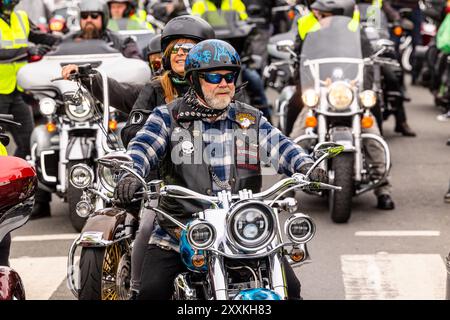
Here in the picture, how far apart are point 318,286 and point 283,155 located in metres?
2.47

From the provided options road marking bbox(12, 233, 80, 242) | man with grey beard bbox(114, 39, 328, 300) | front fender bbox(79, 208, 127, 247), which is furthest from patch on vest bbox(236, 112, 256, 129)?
road marking bbox(12, 233, 80, 242)

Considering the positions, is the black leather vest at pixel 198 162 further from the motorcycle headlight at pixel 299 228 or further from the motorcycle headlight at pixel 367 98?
the motorcycle headlight at pixel 367 98

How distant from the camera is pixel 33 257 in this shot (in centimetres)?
916

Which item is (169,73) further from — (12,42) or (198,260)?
(12,42)

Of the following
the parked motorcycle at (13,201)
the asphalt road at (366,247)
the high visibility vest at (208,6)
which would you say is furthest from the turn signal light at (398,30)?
the parked motorcycle at (13,201)

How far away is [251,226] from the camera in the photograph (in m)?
4.95

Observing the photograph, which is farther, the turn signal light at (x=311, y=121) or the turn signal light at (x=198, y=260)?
the turn signal light at (x=311, y=121)

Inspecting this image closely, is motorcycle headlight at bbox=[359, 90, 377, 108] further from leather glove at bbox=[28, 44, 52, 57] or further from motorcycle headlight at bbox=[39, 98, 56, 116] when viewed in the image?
leather glove at bbox=[28, 44, 52, 57]

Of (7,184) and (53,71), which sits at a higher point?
(7,184)

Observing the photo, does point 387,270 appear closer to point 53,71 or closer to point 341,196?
point 341,196

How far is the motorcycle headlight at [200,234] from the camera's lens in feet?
16.3

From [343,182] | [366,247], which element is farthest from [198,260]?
[343,182]

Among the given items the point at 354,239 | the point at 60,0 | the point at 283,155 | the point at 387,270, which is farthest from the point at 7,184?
the point at 60,0

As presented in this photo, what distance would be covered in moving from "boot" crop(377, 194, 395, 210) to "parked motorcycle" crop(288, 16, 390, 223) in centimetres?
37
